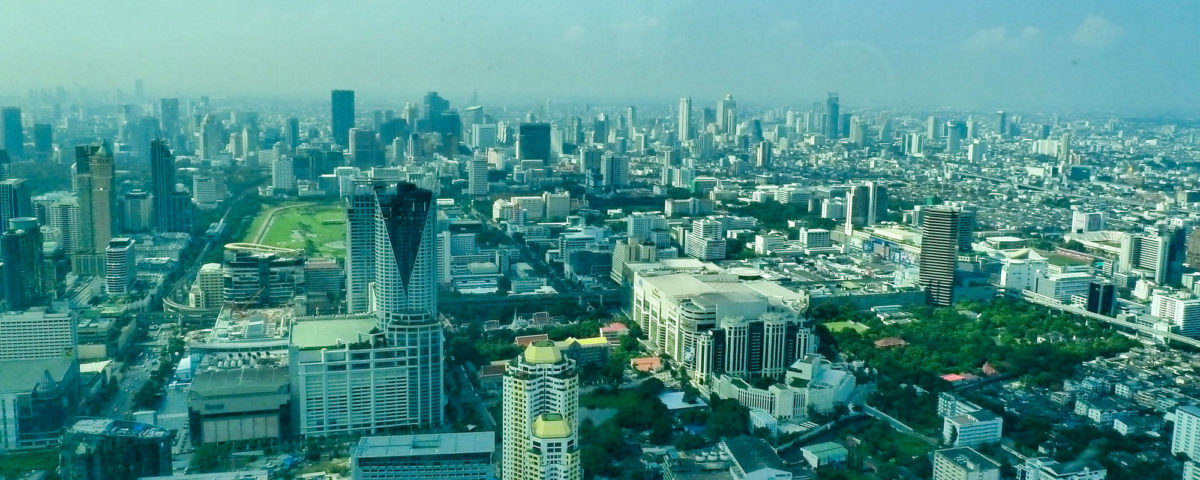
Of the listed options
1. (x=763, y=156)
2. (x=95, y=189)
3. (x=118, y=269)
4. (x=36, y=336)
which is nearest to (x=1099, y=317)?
(x=36, y=336)

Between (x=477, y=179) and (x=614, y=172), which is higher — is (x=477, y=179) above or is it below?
below

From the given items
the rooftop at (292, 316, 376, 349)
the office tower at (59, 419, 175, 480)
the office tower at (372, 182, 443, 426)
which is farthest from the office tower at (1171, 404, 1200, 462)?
the office tower at (59, 419, 175, 480)

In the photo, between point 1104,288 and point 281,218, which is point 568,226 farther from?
point 1104,288

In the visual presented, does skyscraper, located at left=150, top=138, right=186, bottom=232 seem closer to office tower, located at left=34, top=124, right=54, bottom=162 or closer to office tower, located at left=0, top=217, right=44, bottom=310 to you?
office tower, located at left=34, top=124, right=54, bottom=162

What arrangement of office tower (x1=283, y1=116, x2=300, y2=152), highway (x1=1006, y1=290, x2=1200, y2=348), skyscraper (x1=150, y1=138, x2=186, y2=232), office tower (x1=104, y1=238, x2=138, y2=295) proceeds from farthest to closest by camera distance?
office tower (x1=283, y1=116, x2=300, y2=152) < skyscraper (x1=150, y1=138, x2=186, y2=232) < office tower (x1=104, y1=238, x2=138, y2=295) < highway (x1=1006, y1=290, x2=1200, y2=348)

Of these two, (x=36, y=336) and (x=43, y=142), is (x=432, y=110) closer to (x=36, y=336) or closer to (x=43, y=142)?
(x=43, y=142)

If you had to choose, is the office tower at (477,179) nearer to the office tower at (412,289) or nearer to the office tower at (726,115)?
the office tower at (726,115)

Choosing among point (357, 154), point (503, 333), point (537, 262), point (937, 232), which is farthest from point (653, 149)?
point (503, 333)

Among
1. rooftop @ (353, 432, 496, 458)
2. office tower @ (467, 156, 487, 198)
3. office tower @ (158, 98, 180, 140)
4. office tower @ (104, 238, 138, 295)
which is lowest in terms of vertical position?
rooftop @ (353, 432, 496, 458)
